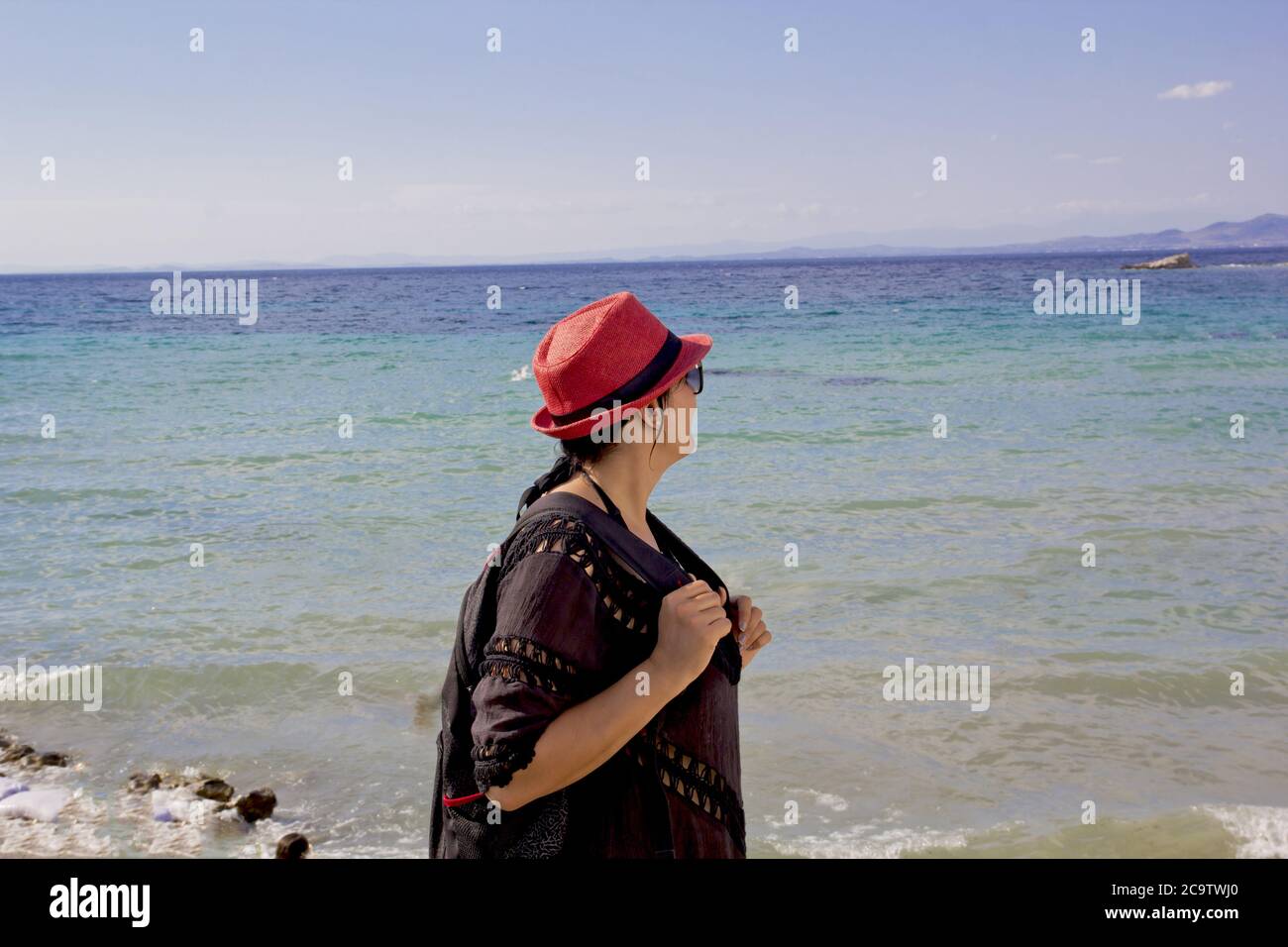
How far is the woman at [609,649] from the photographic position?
1723 millimetres

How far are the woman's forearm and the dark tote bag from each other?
4.5 inches

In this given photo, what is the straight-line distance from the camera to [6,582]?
797 cm

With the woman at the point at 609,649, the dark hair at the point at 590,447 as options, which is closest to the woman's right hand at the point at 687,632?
the woman at the point at 609,649

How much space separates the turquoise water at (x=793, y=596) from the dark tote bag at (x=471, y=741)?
2.70 meters

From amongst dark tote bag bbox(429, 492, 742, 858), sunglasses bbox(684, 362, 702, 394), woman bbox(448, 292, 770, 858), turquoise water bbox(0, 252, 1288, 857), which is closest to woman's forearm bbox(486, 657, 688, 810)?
woman bbox(448, 292, 770, 858)

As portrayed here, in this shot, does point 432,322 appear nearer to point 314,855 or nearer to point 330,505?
point 330,505

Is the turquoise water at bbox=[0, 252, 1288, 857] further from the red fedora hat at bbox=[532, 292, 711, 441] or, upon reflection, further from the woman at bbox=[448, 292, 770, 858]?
the red fedora hat at bbox=[532, 292, 711, 441]

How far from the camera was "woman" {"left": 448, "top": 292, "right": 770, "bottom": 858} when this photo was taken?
1723 millimetres

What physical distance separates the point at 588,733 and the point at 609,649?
0.47 ft

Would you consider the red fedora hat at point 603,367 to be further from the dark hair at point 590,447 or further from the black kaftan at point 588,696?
the black kaftan at point 588,696

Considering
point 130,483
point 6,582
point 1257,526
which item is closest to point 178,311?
point 130,483

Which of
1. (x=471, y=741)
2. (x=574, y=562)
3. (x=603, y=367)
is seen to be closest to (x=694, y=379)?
(x=603, y=367)

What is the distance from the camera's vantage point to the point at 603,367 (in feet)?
6.31
